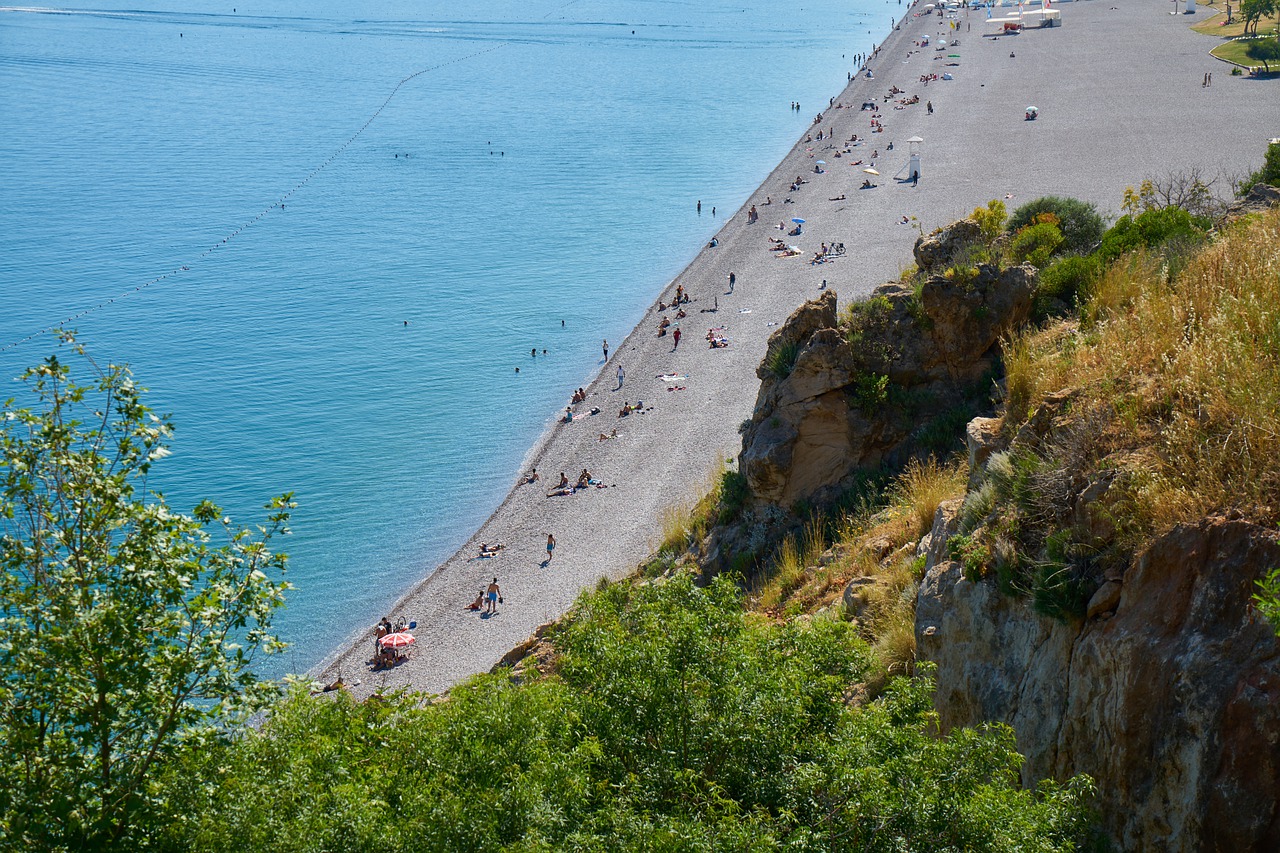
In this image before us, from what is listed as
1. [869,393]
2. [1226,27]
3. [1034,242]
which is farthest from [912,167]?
[1226,27]

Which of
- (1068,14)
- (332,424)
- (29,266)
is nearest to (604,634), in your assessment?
(332,424)

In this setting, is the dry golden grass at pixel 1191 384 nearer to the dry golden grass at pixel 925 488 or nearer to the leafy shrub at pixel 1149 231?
the dry golden grass at pixel 925 488

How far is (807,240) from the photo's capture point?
56.8m

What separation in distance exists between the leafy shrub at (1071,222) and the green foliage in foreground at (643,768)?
571 inches

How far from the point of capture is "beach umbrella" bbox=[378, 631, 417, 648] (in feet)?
84.5

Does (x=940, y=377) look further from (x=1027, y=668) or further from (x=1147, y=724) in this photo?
(x=1147, y=724)

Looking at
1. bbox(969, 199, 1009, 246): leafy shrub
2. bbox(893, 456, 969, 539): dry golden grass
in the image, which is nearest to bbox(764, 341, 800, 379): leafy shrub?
bbox(893, 456, 969, 539): dry golden grass

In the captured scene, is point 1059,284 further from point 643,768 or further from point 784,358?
point 643,768

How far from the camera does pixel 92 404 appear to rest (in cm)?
4050

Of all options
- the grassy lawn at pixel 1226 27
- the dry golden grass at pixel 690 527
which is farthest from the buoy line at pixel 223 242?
the grassy lawn at pixel 1226 27

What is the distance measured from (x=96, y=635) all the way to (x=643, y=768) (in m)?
3.79

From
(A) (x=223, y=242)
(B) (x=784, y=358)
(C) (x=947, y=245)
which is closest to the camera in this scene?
(B) (x=784, y=358)

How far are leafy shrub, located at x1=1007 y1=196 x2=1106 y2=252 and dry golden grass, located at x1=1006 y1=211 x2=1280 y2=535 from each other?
8.50 m

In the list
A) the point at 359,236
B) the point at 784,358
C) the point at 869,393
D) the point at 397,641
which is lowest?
the point at 397,641
